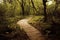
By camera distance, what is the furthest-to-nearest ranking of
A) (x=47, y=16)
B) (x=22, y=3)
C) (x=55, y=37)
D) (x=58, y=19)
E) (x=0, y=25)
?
(x=22, y=3), (x=47, y=16), (x=58, y=19), (x=0, y=25), (x=55, y=37)

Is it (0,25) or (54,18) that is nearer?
(0,25)

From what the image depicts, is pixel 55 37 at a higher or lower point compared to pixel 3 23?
lower

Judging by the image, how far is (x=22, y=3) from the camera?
29422mm

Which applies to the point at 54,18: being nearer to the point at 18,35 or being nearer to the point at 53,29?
the point at 53,29

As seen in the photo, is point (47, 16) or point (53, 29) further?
point (47, 16)

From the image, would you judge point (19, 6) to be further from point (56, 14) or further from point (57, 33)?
point (57, 33)

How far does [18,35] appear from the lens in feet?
39.8

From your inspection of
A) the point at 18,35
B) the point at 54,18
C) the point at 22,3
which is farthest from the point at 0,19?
the point at 22,3


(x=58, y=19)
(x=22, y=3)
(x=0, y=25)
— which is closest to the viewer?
(x=0, y=25)

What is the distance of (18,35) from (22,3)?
58.7 feet

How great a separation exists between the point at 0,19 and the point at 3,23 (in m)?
0.45

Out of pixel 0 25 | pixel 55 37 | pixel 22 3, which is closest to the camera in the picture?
pixel 55 37

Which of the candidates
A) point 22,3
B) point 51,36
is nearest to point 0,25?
point 51,36

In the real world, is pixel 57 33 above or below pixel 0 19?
below
